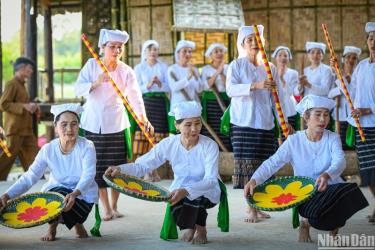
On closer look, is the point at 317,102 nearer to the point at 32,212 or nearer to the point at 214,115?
the point at 32,212

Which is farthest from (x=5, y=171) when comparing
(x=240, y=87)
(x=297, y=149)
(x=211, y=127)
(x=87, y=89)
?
(x=297, y=149)

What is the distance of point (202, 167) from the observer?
18.3 ft

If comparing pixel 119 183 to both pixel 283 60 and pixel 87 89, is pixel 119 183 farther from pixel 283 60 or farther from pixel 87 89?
pixel 283 60

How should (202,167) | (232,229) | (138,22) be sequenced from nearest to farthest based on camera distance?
(202,167)
(232,229)
(138,22)

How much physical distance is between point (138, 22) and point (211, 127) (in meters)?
2.84

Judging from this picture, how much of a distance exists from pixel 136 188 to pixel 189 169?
0.50 meters

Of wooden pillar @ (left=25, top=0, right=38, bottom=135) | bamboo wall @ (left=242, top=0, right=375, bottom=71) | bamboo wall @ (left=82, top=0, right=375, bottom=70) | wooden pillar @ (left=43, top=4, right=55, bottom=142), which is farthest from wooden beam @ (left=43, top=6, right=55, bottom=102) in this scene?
bamboo wall @ (left=242, top=0, right=375, bottom=71)

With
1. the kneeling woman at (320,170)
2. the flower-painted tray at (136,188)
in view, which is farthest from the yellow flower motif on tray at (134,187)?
the kneeling woman at (320,170)

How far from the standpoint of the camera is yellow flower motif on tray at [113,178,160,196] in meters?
5.16

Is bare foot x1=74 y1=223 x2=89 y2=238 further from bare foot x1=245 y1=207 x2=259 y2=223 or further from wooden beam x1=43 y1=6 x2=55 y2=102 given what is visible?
wooden beam x1=43 y1=6 x2=55 y2=102

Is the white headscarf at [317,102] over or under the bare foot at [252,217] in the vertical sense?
over

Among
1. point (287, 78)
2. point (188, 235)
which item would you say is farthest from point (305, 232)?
point (287, 78)

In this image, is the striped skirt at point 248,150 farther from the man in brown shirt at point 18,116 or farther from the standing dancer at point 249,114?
the man in brown shirt at point 18,116

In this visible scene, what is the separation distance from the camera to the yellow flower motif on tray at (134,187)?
5164mm
